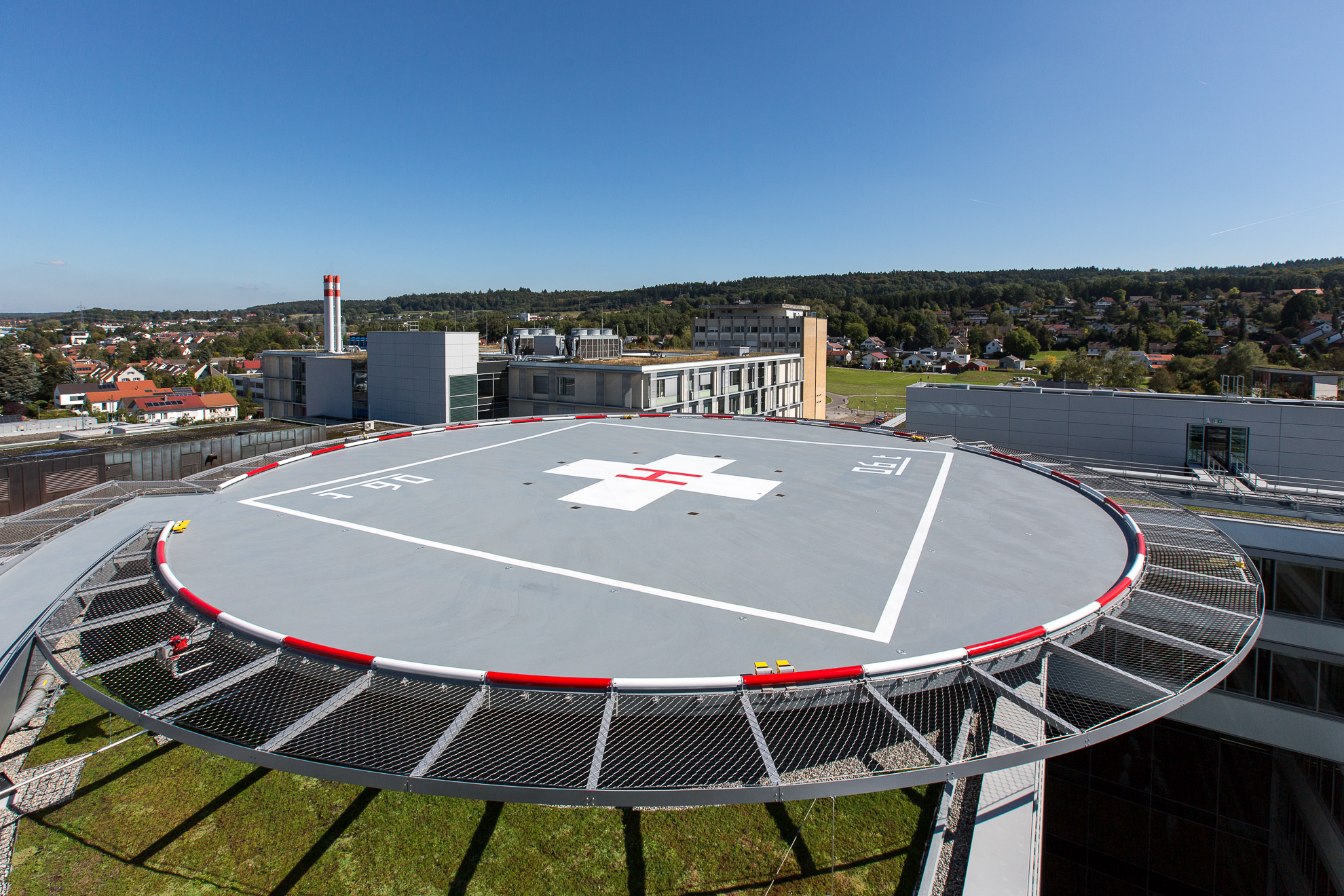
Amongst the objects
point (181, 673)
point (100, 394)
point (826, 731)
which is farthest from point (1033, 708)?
point (100, 394)

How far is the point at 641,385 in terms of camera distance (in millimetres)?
35438

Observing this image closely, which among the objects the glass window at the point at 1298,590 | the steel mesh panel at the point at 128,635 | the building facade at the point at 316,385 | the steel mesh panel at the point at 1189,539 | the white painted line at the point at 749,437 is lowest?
the glass window at the point at 1298,590

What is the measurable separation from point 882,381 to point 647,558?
3924 inches

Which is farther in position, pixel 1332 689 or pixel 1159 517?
pixel 1332 689

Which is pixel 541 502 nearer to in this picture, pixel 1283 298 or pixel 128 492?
pixel 128 492

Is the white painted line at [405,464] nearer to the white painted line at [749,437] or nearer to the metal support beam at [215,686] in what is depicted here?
the white painted line at [749,437]

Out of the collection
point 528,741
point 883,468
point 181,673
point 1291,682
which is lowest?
point 1291,682

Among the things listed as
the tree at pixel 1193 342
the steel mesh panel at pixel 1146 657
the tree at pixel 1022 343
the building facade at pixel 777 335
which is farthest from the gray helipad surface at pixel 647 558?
the tree at pixel 1022 343

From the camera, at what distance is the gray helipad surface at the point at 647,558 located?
8398 millimetres

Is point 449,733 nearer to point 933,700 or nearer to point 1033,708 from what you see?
point 933,700

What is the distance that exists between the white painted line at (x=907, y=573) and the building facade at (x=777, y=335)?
35885 millimetres

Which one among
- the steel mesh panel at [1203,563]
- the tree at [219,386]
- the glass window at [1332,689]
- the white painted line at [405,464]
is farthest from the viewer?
the tree at [219,386]

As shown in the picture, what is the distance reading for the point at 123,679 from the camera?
24.6 ft

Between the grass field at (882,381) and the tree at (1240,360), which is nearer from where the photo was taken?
the tree at (1240,360)
